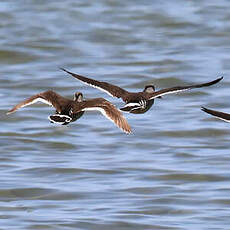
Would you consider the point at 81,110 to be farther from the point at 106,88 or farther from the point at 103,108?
the point at 106,88

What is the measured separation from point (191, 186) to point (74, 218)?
2174 mm

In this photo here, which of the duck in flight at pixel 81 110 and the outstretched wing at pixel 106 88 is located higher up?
the outstretched wing at pixel 106 88

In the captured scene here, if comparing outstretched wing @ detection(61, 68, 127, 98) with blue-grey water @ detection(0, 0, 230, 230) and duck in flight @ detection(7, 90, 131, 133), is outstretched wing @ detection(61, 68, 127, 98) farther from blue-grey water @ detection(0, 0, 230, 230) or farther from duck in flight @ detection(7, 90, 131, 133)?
blue-grey water @ detection(0, 0, 230, 230)

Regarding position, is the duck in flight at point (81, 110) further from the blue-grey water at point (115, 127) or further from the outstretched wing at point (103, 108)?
the blue-grey water at point (115, 127)

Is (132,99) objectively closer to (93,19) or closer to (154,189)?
(154,189)

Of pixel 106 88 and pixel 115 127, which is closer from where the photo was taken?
pixel 106 88

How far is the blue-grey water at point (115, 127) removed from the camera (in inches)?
566

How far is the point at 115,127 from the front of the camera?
1895cm

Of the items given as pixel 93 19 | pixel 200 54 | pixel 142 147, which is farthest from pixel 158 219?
pixel 93 19

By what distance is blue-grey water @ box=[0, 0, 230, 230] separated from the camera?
14375mm

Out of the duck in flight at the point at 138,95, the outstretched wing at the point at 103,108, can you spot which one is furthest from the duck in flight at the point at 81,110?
the duck in flight at the point at 138,95

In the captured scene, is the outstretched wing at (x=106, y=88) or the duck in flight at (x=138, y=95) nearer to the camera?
the duck in flight at (x=138, y=95)

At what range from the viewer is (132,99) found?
470 inches

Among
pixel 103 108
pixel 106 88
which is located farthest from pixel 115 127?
pixel 103 108
